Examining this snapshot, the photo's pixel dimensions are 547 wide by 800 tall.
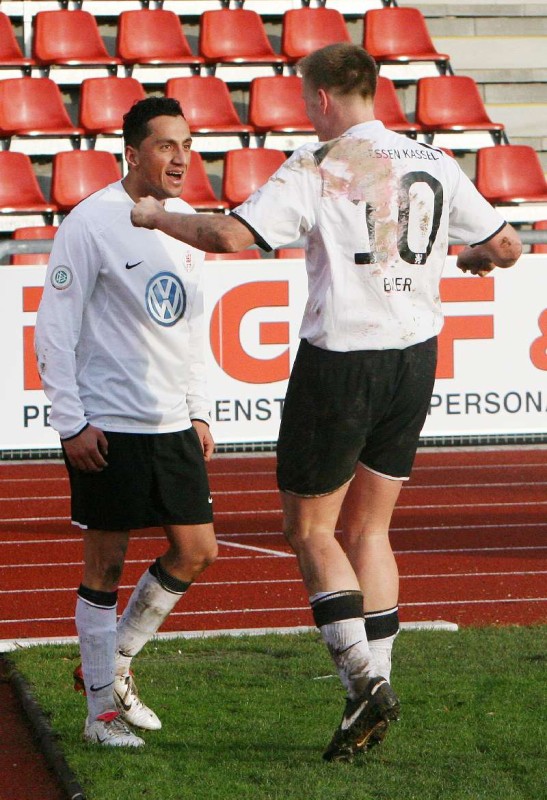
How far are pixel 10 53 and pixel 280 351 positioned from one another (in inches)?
235

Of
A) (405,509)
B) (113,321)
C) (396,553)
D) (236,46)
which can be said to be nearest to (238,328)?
(405,509)

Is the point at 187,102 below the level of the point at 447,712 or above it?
above

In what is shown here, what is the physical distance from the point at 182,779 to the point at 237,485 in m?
6.20

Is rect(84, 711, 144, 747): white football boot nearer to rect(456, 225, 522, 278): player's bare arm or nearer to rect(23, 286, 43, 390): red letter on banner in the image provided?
rect(456, 225, 522, 278): player's bare arm

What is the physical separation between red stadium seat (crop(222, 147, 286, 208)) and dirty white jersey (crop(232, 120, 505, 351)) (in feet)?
32.0

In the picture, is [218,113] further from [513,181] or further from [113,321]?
[113,321]

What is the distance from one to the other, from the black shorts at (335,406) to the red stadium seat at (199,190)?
9.41 metres

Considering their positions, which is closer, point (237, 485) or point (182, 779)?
point (182, 779)

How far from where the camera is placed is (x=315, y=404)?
377cm

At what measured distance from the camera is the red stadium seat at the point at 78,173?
13.3 m

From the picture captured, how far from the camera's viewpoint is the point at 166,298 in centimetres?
410

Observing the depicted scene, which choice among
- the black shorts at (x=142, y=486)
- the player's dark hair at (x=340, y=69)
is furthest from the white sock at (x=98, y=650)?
the player's dark hair at (x=340, y=69)

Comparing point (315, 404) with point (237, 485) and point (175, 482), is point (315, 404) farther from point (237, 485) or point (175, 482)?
point (237, 485)

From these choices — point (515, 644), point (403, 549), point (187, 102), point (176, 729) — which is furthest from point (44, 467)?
point (176, 729)
